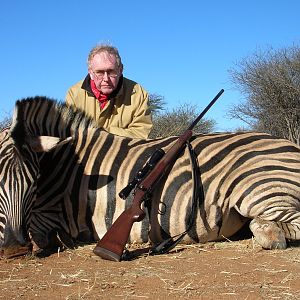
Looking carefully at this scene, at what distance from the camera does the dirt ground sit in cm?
239

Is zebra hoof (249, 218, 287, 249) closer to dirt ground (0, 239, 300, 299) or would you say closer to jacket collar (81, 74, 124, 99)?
dirt ground (0, 239, 300, 299)

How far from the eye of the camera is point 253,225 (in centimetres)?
343

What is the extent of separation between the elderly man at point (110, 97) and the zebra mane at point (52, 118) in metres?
0.67

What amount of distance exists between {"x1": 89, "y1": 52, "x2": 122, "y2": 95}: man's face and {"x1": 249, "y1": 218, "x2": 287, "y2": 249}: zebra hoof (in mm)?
1854

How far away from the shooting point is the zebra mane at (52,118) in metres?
3.81

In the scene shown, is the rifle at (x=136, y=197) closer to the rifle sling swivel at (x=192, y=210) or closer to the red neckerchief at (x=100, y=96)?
the rifle sling swivel at (x=192, y=210)

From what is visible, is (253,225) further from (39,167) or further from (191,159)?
(39,167)

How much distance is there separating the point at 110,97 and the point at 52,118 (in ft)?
2.99

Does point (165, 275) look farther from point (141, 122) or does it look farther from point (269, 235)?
point (141, 122)

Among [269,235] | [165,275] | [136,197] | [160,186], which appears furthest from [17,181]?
[269,235]

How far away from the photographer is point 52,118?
3863mm

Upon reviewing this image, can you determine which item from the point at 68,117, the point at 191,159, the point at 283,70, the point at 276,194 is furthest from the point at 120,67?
the point at 283,70

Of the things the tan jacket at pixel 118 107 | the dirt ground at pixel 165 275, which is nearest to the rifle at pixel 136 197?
the dirt ground at pixel 165 275

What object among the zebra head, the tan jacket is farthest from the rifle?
the tan jacket
